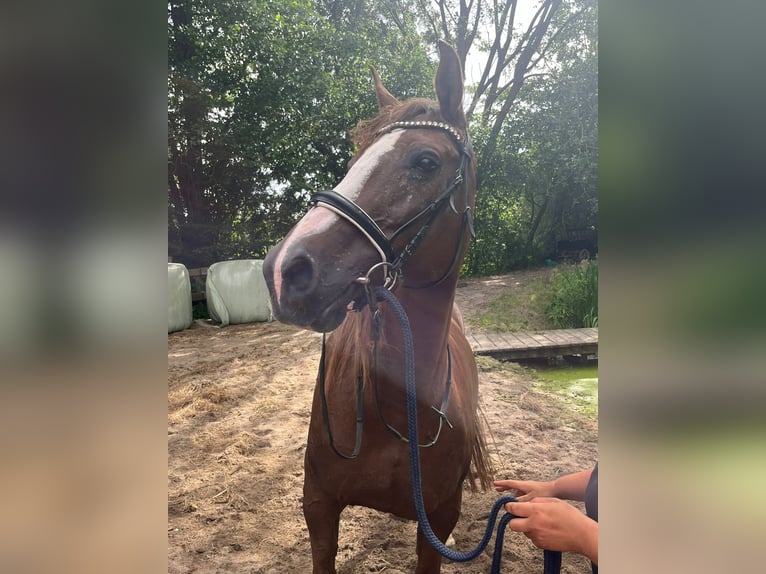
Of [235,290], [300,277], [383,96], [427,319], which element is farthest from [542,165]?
[235,290]

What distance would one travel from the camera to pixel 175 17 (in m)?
1.05

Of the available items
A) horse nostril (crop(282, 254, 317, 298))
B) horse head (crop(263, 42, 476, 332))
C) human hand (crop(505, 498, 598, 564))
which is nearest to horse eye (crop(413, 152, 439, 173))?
horse head (crop(263, 42, 476, 332))

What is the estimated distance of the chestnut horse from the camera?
78 centimetres

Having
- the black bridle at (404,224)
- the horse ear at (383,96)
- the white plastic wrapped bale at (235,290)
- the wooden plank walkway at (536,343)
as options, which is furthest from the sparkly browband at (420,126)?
the wooden plank walkway at (536,343)

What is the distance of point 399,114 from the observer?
3.01 ft

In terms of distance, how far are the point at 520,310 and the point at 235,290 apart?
1007mm

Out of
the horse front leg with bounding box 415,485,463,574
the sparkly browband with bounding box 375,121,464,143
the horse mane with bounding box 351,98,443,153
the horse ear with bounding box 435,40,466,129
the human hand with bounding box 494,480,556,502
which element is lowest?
the horse front leg with bounding box 415,485,463,574

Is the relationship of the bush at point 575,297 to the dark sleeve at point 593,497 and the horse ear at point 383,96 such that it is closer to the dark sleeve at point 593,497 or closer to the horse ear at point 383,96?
the dark sleeve at point 593,497

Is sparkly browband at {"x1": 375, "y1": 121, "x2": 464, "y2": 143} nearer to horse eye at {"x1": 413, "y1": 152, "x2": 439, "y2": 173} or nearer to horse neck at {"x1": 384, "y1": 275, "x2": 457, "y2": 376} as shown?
horse eye at {"x1": 413, "y1": 152, "x2": 439, "y2": 173}

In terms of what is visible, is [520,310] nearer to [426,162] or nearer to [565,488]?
[565,488]

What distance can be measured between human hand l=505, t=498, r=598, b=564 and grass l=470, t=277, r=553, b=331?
658 millimetres

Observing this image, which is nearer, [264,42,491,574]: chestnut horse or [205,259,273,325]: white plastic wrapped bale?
[264,42,491,574]: chestnut horse
